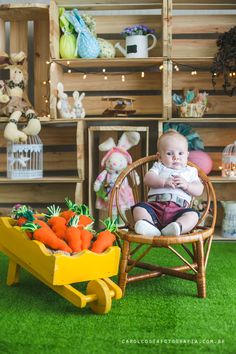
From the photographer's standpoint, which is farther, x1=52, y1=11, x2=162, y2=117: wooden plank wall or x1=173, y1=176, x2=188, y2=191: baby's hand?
x1=52, y1=11, x2=162, y2=117: wooden plank wall

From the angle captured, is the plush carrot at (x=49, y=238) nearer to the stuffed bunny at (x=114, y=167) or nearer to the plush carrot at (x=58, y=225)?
the plush carrot at (x=58, y=225)

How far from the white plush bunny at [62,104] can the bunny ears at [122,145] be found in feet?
1.12

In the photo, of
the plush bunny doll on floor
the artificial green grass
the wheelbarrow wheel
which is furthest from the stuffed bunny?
the wheelbarrow wheel

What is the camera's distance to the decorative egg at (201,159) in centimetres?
363

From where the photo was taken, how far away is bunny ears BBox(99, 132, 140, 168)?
11.8 ft

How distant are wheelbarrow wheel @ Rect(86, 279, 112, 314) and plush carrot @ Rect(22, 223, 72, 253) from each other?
18 centimetres

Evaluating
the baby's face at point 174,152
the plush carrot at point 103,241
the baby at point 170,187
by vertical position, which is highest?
the baby's face at point 174,152

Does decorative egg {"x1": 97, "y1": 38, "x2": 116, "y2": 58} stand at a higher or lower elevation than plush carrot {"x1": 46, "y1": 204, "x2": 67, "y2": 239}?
higher

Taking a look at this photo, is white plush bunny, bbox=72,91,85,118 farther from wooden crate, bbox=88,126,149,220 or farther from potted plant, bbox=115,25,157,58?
potted plant, bbox=115,25,157,58

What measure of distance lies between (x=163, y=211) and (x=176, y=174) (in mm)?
225

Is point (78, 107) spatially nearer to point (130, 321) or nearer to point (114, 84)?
point (114, 84)

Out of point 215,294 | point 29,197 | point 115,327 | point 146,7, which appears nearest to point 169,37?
point 146,7

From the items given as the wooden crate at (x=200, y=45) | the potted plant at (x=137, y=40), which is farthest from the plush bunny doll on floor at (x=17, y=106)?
the wooden crate at (x=200, y=45)

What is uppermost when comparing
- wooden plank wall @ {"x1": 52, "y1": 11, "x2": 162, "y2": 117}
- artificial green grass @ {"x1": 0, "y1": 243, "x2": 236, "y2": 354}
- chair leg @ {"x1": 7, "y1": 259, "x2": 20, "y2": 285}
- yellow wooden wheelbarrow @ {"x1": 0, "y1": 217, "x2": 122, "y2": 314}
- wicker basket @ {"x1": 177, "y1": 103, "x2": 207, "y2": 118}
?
wooden plank wall @ {"x1": 52, "y1": 11, "x2": 162, "y2": 117}
